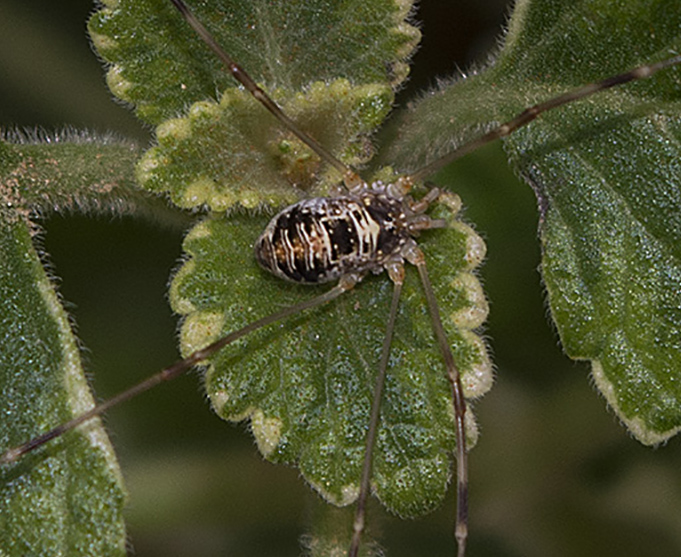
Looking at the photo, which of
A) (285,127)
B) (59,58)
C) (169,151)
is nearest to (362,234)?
(285,127)

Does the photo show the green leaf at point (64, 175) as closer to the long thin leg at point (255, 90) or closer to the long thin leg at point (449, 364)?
the long thin leg at point (255, 90)

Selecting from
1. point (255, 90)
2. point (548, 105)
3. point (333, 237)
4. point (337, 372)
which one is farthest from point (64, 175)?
point (548, 105)

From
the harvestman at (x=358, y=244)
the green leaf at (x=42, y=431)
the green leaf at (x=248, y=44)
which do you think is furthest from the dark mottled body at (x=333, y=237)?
the green leaf at (x=42, y=431)

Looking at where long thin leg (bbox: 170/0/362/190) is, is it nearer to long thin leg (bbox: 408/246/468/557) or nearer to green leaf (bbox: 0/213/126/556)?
long thin leg (bbox: 408/246/468/557)

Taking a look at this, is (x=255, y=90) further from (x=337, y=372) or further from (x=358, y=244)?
(x=337, y=372)

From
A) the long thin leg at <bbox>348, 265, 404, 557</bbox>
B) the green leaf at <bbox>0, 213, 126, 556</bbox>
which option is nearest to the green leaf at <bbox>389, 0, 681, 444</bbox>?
the long thin leg at <bbox>348, 265, 404, 557</bbox>

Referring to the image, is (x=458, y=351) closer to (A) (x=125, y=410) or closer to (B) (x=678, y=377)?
(B) (x=678, y=377)
